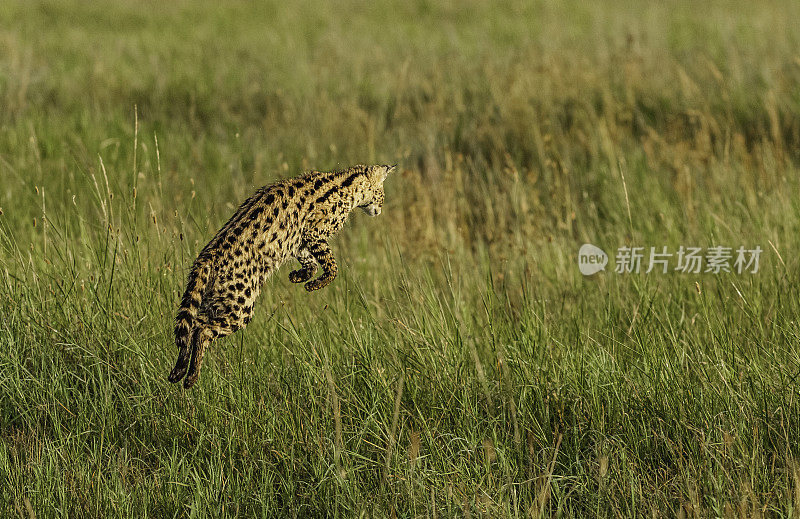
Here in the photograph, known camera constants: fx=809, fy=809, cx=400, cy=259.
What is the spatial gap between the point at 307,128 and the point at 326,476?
15.0 feet

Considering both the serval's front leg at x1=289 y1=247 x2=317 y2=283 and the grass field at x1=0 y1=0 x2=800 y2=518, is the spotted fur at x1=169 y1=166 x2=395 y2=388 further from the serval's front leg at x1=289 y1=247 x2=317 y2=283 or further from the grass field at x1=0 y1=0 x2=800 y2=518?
the grass field at x1=0 y1=0 x2=800 y2=518

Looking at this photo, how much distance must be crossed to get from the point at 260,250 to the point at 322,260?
0.19 m

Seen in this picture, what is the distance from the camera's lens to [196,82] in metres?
8.17

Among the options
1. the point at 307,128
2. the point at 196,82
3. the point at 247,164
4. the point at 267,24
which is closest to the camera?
the point at 247,164

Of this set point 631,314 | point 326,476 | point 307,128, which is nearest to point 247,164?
point 307,128

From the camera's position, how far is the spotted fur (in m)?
2.18

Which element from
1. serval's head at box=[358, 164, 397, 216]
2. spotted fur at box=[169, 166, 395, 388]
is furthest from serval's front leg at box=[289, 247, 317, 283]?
serval's head at box=[358, 164, 397, 216]

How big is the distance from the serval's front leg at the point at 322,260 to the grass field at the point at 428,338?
13.6 inches

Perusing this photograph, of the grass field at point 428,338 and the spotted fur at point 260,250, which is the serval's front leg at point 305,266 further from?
the grass field at point 428,338

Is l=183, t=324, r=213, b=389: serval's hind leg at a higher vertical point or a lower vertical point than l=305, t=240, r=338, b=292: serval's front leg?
lower

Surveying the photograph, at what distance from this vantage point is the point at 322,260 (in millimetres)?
2350

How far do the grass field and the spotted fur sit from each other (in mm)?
368

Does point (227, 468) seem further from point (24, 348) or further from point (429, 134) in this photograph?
point (429, 134)

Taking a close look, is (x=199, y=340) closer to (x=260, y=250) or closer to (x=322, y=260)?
(x=260, y=250)
